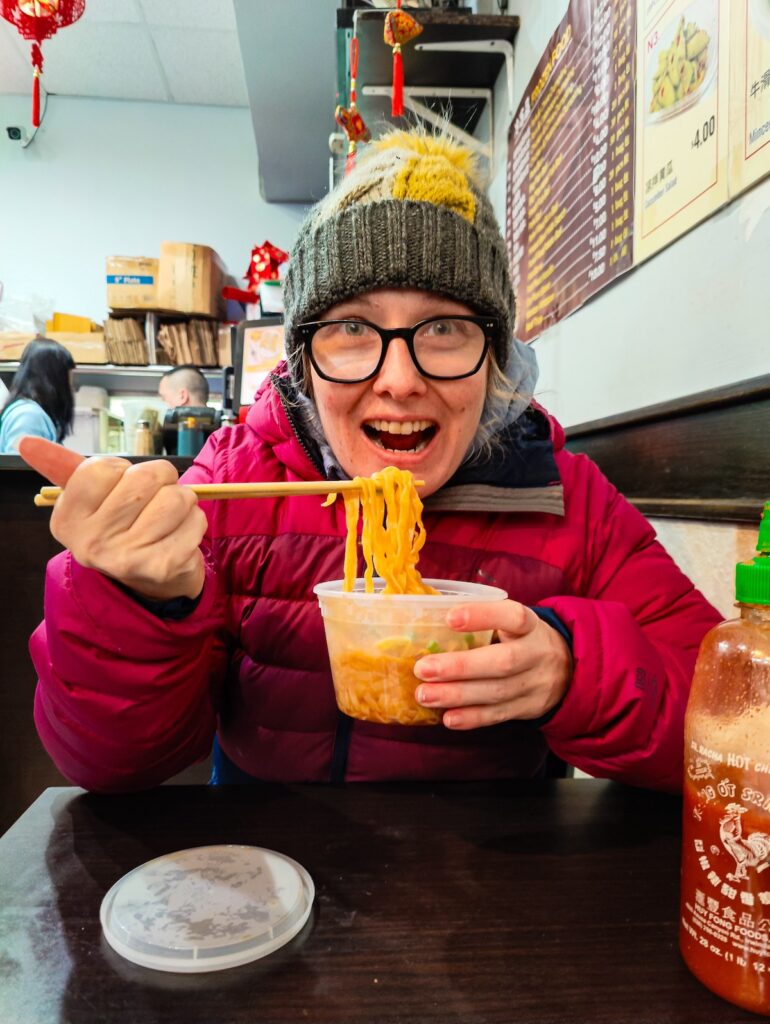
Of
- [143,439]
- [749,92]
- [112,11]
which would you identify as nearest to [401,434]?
[749,92]

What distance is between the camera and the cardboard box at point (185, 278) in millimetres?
5637

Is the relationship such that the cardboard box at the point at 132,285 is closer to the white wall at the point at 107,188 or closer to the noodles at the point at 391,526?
the white wall at the point at 107,188

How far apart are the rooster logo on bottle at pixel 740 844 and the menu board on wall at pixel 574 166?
1.42 meters

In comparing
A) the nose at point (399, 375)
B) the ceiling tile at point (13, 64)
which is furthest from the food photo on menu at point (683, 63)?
the ceiling tile at point (13, 64)

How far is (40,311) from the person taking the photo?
586 cm

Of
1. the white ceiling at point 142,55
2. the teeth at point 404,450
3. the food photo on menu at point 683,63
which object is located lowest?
the teeth at point 404,450

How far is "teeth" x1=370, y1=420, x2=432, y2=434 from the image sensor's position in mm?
1141

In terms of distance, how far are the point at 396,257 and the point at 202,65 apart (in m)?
5.75

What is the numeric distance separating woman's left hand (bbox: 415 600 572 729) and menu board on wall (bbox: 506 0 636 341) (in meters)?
1.19

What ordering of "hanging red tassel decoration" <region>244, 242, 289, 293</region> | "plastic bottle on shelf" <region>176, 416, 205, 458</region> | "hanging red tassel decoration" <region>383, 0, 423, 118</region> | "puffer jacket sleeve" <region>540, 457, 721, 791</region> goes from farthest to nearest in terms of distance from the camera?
"hanging red tassel decoration" <region>244, 242, 289, 293</region>, "plastic bottle on shelf" <region>176, 416, 205, 458</region>, "hanging red tassel decoration" <region>383, 0, 423, 118</region>, "puffer jacket sleeve" <region>540, 457, 721, 791</region>

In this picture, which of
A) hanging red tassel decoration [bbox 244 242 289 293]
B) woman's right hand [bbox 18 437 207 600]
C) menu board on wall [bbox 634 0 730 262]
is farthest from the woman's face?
hanging red tassel decoration [bbox 244 242 289 293]

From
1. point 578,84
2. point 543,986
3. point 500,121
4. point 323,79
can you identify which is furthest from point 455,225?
point 323,79

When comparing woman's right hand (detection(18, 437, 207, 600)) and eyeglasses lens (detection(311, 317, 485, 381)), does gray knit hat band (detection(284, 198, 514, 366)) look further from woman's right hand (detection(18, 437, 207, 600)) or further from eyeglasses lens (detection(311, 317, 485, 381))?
woman's right hand (detection(18, 437, 207, 600))

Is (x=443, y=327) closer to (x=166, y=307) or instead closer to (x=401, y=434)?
(x=401, y=434)
